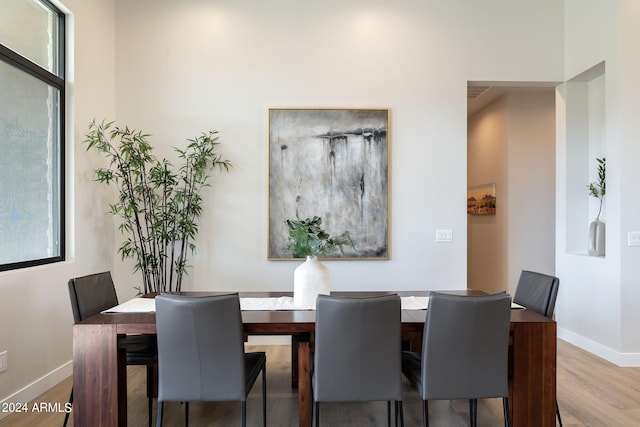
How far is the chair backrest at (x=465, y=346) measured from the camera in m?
1.87

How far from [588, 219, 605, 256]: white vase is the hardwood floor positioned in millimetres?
1073

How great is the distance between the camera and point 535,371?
2.07 m

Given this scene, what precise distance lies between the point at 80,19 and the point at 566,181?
4798mm

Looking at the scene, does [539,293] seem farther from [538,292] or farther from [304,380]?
[304,380]

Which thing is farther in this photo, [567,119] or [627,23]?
[567,119]

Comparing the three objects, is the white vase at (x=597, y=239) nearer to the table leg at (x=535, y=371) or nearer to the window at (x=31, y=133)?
the table leg at (x=535, y=371)

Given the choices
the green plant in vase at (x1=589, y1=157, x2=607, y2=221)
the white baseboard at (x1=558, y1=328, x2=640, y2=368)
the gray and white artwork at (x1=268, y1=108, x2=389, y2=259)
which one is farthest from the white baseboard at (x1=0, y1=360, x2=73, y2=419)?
the green plant in vase at (x1=589, y1=157, x2=607, y2=221)

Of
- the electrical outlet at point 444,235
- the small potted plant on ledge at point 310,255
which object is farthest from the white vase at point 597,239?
the small potted plant on ledge at point 310,255

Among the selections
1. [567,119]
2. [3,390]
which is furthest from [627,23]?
[3,390]

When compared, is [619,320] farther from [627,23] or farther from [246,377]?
[246,377]

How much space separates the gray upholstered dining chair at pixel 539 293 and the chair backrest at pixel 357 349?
1.07 metres

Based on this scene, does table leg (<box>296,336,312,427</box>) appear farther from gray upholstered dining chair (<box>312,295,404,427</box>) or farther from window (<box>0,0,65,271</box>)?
window (<box>0,0,65,271</box>)

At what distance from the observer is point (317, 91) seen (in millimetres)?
3867

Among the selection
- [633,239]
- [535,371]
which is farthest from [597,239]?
[535,371]
